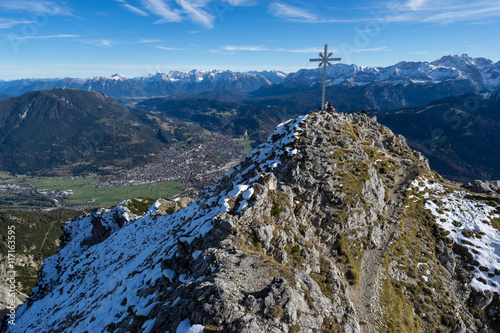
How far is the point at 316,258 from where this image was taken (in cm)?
3522

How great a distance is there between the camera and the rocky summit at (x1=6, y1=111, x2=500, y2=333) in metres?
22.8

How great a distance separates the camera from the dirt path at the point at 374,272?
32.2 metres

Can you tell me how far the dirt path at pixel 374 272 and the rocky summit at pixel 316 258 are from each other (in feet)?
0.59

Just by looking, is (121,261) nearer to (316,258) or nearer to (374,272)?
(316,258)

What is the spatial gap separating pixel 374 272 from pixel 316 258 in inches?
464

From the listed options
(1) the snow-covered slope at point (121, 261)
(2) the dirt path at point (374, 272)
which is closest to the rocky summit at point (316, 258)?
(2) the dirt path at point (374, 272)

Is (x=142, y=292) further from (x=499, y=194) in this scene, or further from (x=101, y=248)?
(x=499, y=194)

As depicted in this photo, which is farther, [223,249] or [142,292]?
[142,292]

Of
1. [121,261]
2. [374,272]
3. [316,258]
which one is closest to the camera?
[316,258]

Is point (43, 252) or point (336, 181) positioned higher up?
point (336, 181)

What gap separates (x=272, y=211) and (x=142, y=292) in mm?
22799

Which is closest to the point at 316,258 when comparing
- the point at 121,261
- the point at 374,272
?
the point at 374,272

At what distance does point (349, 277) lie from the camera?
3753 cm

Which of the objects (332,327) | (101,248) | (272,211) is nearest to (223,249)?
(272,211)
